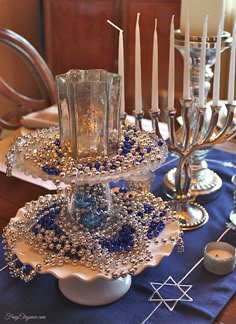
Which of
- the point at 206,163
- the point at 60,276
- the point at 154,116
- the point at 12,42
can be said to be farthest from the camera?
the point at 12,42

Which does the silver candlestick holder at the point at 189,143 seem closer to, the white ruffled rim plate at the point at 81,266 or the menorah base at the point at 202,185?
the menorah base at the point at 202,185

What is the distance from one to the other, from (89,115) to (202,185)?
1.27 feet

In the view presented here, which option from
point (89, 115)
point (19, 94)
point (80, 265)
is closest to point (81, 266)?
point (80, 265)

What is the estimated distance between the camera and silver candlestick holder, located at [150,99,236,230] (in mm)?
780

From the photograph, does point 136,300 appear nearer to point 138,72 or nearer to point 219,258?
point 219,258

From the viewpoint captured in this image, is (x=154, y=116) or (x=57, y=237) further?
(x=154, y=116)

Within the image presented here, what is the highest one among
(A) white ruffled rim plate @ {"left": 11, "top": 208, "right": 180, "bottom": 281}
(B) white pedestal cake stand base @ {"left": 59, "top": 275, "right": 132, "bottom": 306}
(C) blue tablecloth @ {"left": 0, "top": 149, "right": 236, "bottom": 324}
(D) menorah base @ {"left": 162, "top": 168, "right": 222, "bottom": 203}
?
(A) white ruffled rim plate @ {"left": 11, "top": 208, "right": 180, "bottom": 281}

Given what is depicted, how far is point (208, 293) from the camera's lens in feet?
2.13

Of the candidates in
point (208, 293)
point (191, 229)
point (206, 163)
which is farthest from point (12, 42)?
point (208, 293)

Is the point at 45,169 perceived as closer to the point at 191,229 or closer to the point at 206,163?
the point at 191,229

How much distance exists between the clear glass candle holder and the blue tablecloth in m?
0.20

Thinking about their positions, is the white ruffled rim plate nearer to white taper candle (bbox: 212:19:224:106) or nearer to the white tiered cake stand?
the white tiered cake stand

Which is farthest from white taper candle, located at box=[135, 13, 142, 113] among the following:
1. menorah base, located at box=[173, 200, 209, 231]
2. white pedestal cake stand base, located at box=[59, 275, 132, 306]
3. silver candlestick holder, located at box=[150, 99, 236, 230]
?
white pedestal cake stand base, located at box=[59, 275, 132, 306]

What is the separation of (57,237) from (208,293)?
22 centimetres
